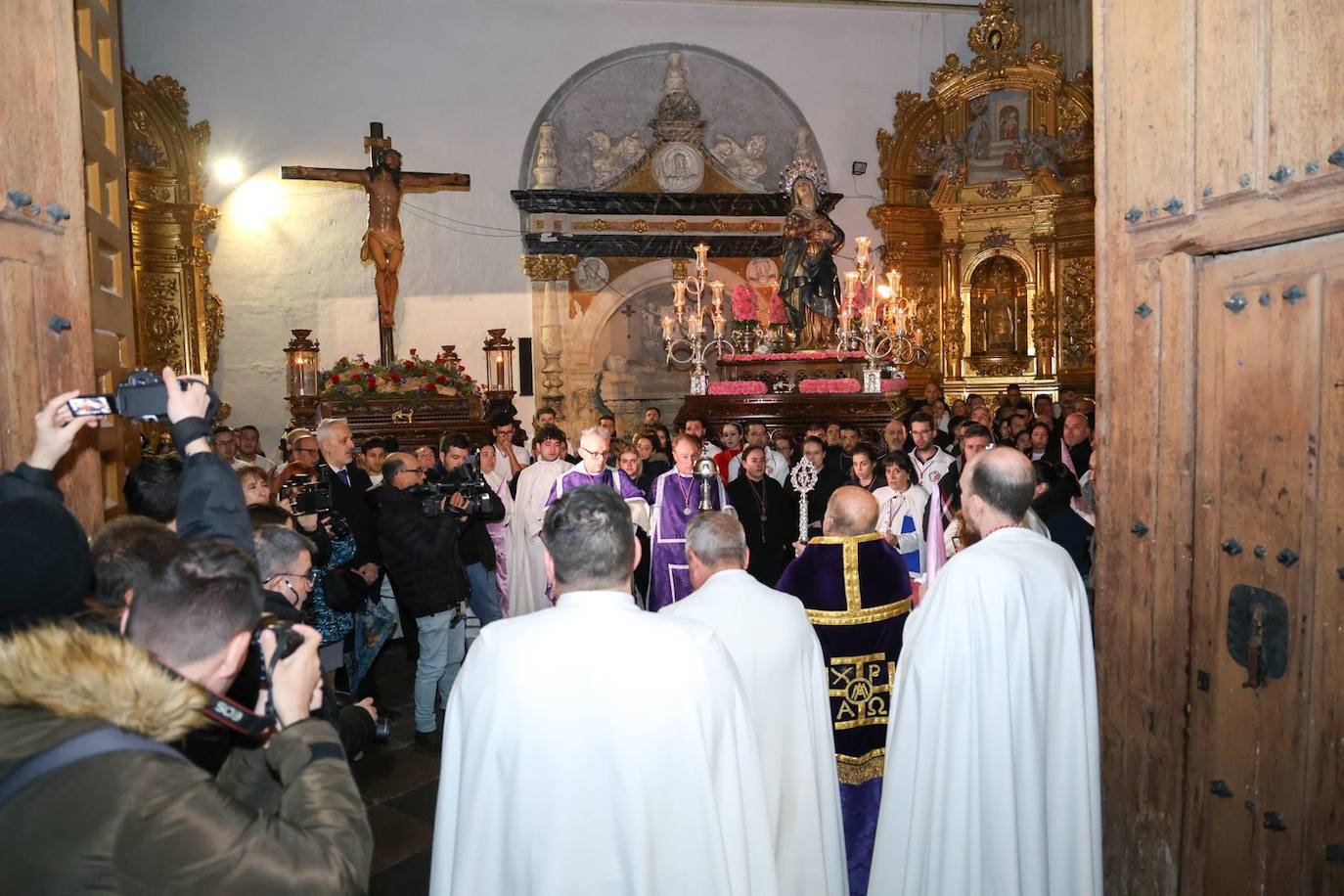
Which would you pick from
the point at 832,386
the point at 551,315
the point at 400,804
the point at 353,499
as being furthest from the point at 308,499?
the point at 551,315

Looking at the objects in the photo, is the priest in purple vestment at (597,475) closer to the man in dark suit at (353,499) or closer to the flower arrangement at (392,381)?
the man in dark suit at (353,499)

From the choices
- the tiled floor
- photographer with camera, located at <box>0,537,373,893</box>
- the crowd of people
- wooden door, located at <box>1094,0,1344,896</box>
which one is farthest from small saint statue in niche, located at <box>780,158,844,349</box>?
photographer with camera, located at <box>0,537,373,893</box>

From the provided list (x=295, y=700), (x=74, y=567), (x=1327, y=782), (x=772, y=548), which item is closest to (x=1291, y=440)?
(x=1327, y=782)

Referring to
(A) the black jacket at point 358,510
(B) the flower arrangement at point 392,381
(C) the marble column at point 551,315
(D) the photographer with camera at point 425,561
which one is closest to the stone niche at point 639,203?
(C) the marble column at point 551,315

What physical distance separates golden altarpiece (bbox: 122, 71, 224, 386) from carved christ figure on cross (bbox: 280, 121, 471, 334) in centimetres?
145

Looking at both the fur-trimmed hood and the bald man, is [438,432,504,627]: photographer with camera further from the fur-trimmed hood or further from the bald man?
the fur-trimmed hood

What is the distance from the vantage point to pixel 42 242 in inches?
122

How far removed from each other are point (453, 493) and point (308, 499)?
1115 mm

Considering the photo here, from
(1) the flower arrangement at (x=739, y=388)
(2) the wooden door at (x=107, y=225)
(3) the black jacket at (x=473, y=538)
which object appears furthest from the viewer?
(1) the flower arrangement at (x=739, y=388)

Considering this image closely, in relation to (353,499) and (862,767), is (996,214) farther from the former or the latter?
(862,767)

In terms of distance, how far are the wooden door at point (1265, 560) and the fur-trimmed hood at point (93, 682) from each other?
282 cm

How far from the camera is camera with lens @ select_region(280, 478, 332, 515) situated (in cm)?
526

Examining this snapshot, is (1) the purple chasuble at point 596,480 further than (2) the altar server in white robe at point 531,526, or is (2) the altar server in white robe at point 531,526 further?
(2) the altar server in white robe at point 531,526

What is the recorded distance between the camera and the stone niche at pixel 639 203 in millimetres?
17328
